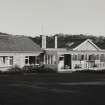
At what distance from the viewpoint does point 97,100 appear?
1747 centimetres

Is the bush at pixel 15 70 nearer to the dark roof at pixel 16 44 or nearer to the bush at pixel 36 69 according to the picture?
the bush at pixel 36 69

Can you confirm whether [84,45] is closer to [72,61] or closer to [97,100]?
[72,61]

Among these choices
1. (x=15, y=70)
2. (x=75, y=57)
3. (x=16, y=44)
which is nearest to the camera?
(x=15, y=70)

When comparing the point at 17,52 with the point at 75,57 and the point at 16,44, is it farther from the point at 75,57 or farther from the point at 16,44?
the point at 75,57

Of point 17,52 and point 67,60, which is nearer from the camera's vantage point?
point 17,52

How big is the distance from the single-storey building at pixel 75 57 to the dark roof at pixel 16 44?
90.0 inches

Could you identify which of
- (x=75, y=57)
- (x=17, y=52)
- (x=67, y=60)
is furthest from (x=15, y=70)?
(x=67, y=60)

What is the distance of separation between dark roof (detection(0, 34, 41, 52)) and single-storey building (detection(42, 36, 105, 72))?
2.29m

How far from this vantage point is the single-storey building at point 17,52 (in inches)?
1805

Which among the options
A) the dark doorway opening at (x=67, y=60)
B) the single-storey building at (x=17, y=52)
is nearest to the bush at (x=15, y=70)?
the single-storey building at (x=17, y=52)

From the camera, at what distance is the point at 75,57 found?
173 ft

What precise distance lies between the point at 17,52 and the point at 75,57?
1012 cm

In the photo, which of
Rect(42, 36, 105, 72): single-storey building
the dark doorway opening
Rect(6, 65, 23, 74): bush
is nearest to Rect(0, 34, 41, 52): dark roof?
Rect(42, 36, 105, 72): single-storey building

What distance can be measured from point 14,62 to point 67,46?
1473 centimetres
